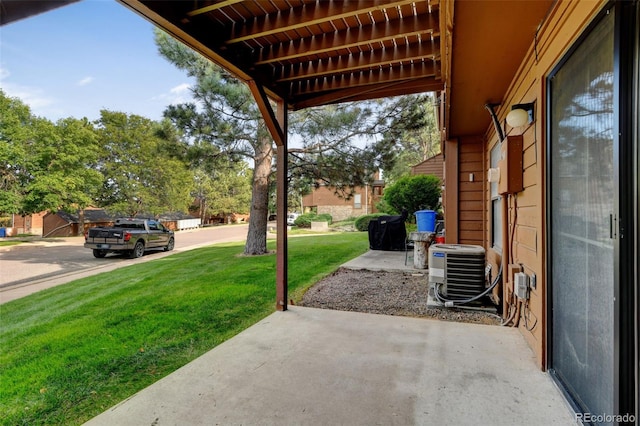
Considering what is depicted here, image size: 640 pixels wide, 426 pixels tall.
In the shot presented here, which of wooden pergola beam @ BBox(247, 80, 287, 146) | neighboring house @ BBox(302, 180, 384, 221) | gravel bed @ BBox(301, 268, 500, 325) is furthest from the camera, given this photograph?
neighboring house @ BBox(302, 180, 384, 221)

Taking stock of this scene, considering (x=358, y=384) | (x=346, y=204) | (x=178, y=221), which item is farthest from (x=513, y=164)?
(x=178, y=221)

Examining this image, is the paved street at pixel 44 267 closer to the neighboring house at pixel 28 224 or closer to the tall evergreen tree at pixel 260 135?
the tall evergreen tree at pixel 260 135

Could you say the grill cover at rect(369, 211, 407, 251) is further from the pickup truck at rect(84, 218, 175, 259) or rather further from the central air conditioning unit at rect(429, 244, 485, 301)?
the pickup truck at rect(84, 218, 175, 259)

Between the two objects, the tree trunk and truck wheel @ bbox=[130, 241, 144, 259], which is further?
truck wheel @ bbox=[130, 241, 144, 259]

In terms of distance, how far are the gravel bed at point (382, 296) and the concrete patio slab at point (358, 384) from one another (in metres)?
0.53

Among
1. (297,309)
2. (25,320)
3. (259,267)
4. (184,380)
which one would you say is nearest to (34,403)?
(184,380)

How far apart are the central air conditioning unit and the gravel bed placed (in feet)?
0.71

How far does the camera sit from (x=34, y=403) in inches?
83.1

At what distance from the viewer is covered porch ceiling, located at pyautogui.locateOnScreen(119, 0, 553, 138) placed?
1.94m

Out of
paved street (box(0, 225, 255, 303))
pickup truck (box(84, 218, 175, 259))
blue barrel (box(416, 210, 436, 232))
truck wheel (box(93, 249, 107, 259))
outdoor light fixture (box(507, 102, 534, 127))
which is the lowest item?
paved street (box(0, 225, 255, 303))

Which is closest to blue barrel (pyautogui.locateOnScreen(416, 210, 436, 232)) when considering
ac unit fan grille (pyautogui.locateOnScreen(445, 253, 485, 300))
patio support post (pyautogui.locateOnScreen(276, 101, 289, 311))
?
ac unit fan grille (pyautogui.locateOnScreen(445, 253, 485, 300))

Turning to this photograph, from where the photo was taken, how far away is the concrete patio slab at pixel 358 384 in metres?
1.81

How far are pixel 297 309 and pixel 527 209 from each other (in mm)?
2647

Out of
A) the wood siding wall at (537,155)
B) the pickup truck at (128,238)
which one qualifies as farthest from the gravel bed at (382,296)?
the pickup truck at (128,238)
